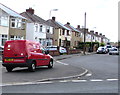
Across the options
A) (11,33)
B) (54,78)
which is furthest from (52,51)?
(54,78)

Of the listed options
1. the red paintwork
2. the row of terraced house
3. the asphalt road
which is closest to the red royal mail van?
the red paintwork

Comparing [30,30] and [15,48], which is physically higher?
[30,30]

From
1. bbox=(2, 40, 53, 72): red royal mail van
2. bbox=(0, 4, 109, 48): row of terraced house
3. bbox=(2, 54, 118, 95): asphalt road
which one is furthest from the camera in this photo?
bbox=(0, 4, 109, 48): row of terraced house

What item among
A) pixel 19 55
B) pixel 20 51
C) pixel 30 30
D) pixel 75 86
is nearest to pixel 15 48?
pixel 20 51

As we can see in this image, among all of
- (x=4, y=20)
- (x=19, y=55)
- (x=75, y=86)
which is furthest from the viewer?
(x=4, y=20)

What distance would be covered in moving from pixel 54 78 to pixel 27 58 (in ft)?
9.34

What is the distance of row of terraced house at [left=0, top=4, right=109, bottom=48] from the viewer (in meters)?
36.7

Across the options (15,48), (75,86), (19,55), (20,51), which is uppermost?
(15,48)

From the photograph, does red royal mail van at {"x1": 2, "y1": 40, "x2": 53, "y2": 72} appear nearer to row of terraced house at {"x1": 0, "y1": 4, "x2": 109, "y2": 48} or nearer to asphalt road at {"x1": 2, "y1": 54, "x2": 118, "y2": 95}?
asphalt road at {"x1": 2, "y1": 54, "x2": 118, "y2": 95}

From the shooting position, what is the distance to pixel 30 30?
149 ft

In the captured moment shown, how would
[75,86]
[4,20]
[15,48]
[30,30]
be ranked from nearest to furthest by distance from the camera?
[75,86] → [15,48] → [4,20] → [30,30]

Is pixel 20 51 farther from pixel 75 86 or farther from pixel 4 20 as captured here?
pixel 4 20

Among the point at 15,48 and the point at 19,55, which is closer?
the point at 19,55

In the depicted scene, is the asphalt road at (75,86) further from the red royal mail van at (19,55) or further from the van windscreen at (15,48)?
the van windscreen at (15,48)
